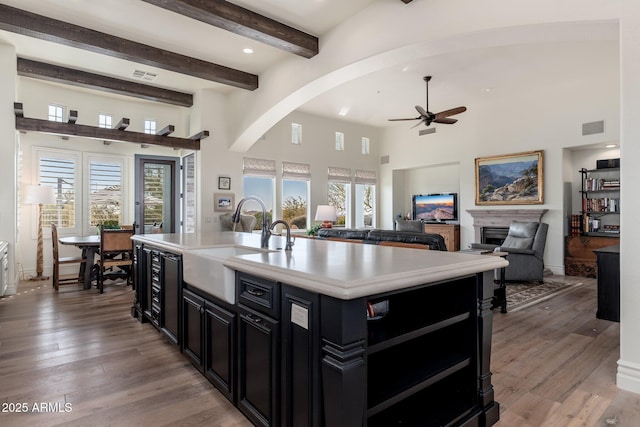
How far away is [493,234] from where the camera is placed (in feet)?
24.6

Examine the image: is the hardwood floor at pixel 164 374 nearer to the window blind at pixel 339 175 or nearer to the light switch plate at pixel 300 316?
the light switch plate at pixel 300 316

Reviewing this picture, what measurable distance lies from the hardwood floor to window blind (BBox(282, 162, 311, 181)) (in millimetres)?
4857

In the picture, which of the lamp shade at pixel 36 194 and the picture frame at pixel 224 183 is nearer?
the lamp shade at pixel 36 194

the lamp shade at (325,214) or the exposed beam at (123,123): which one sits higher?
the exposed beam at (123,123)

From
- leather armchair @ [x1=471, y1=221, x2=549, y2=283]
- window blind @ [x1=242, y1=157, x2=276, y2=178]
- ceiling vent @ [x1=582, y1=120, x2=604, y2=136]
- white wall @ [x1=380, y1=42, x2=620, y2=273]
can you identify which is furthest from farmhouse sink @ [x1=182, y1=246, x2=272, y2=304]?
ceiling vent @ [x1=582, y1=120, x2=604, y2=136]

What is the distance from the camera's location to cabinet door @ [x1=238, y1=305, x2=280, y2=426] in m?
1.57

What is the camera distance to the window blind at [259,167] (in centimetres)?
741

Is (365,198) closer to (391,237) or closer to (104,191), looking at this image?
(391,237)

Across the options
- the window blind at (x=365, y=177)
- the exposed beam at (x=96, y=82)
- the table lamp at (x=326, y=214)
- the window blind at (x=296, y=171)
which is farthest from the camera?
the window blind at (x=365, y=177)

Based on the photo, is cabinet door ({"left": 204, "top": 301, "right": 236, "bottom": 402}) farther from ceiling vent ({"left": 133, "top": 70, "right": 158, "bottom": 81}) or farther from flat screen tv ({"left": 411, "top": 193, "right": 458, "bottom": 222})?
flat screen tv ({"left": 411, "top": 193, "right": 458, "bottom": 222})

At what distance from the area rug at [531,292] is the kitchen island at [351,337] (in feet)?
9.12

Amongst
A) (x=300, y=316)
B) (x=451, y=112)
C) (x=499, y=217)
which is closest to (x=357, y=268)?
(x=300, y=316)

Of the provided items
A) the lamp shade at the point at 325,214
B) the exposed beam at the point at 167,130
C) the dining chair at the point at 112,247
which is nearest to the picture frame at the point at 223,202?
the exposed beam at the point at 167,130

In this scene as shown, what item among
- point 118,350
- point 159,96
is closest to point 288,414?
point 118,350
